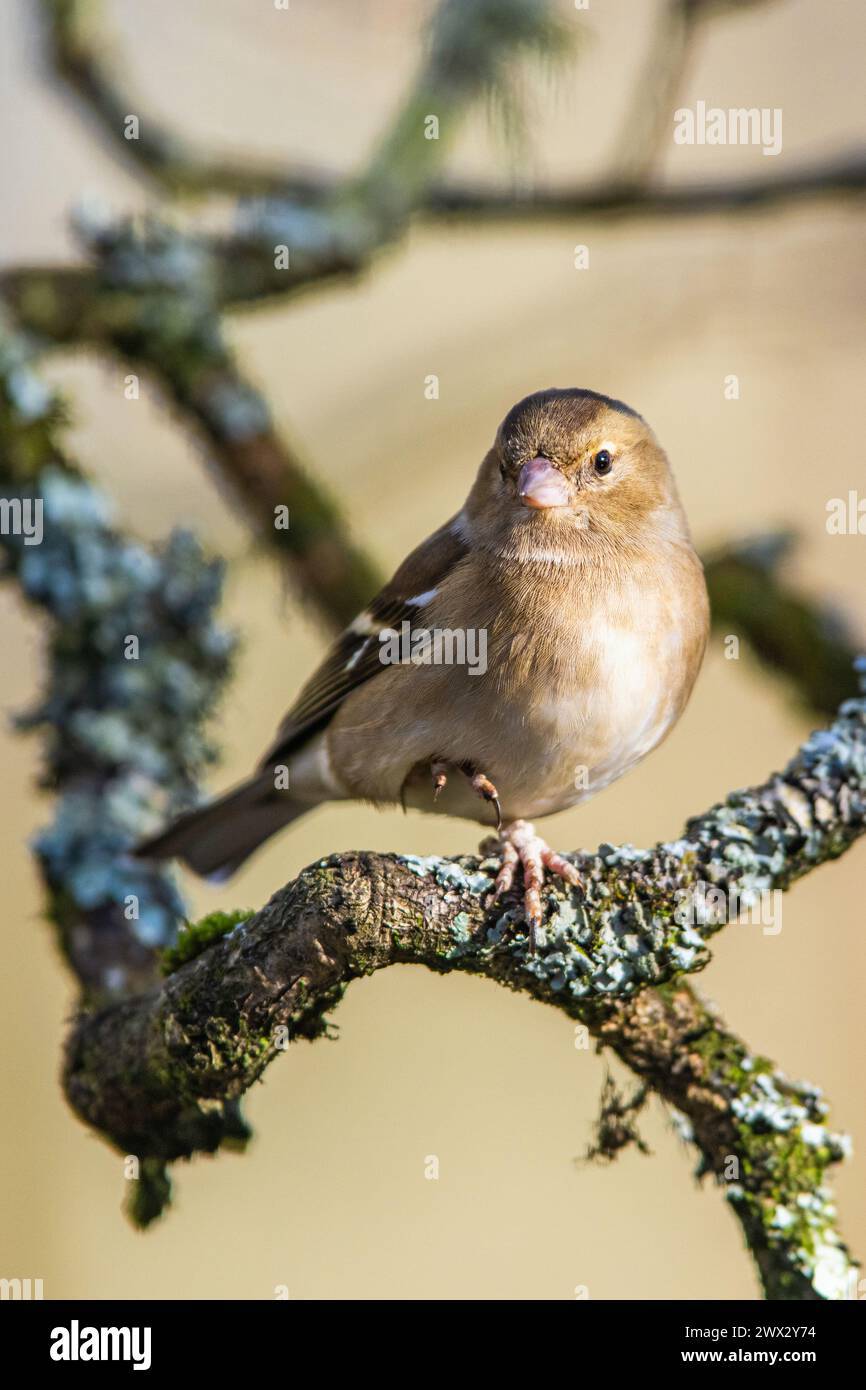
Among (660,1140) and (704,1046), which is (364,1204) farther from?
(704,1046)

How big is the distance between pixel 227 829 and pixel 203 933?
1.05m

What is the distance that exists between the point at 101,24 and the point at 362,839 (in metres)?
3.07

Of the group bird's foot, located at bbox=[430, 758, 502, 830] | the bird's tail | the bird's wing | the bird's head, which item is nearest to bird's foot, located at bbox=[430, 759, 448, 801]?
bird's foot, located at bbox=[430, 758, 502, 830]

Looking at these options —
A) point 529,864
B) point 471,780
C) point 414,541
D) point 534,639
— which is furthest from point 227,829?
point 414,541

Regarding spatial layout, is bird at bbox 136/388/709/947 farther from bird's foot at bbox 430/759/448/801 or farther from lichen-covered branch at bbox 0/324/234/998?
lichen-covered branch at bbox 0/324/234/998

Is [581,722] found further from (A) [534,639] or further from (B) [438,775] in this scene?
(B) [438,775]

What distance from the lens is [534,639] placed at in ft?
9.36

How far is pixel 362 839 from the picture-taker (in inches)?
206

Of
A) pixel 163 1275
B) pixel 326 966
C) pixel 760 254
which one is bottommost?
pixel 163 1275

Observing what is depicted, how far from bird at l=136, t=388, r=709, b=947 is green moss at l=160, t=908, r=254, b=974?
0.57m

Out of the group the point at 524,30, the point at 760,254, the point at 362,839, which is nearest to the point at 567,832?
the point at 362,839

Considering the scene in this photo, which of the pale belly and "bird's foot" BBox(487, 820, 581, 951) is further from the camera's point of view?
the pale belly

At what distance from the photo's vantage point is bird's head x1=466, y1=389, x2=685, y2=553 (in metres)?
3.00

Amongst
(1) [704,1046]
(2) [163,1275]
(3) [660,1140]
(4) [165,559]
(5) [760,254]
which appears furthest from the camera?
(5) [760,254]
